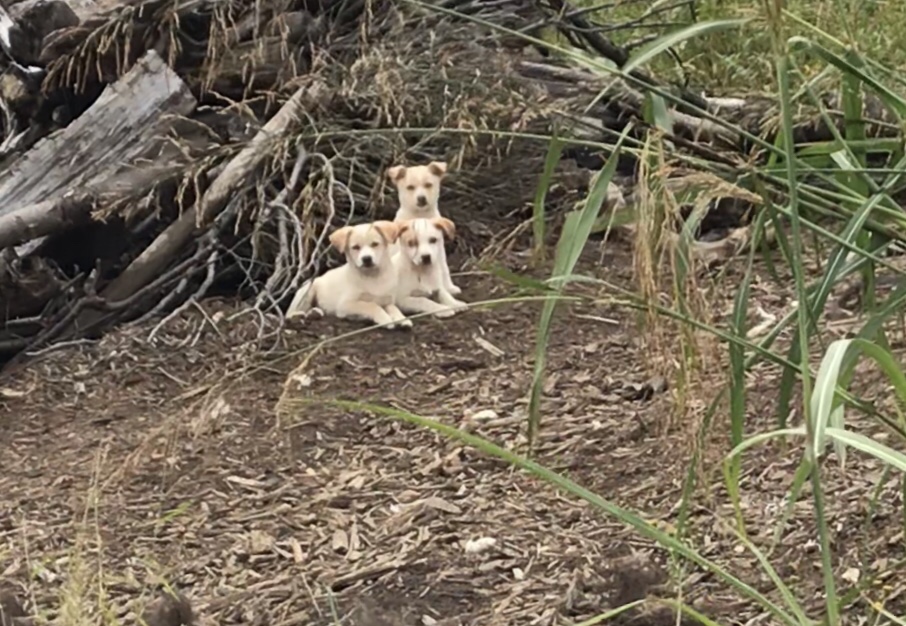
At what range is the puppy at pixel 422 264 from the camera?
505 cm

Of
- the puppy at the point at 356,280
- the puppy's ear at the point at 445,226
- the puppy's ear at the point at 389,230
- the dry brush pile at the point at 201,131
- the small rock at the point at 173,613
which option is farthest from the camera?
the puppy's ear at the point at 445,226

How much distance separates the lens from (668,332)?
2.26m

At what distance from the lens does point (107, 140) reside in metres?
4.91

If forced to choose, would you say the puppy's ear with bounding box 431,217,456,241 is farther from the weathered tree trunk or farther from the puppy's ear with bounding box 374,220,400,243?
the weathered tree trunk

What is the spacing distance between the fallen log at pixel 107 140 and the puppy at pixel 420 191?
808 mm

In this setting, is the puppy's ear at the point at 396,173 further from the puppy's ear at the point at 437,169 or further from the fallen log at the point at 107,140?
the fallen log at the point at 107,140

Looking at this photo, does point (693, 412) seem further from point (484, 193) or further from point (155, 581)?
point (484, 193)

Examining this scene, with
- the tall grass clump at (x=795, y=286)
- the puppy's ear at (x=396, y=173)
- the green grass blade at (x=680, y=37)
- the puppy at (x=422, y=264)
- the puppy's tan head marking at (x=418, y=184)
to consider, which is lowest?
the puppy at (x=422, y=264)

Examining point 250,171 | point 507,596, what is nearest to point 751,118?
point 250,171

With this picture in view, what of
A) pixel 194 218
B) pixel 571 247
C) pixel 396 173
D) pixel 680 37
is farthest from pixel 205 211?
pixel 680 37

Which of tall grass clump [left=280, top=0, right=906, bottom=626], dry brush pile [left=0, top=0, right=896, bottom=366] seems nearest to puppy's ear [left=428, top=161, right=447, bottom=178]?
dry brush pile [left=0, top=0, right=896, bottom=366]

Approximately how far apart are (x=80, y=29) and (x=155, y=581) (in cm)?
242

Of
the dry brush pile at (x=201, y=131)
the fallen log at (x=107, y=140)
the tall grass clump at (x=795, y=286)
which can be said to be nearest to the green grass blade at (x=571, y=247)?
the tall grass clump at (x=795, y=286)

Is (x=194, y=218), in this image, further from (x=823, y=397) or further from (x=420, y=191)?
(x=823, y=397)
